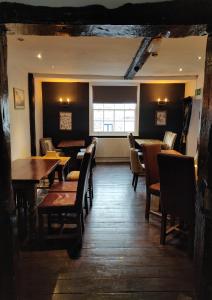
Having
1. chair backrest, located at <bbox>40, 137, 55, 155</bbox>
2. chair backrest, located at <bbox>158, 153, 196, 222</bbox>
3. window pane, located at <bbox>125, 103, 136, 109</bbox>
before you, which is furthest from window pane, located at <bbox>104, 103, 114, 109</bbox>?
chair backrest, located at <bbox>158, 153, 196, 222</bbox>

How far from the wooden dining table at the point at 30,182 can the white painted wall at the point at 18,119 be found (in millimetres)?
1611

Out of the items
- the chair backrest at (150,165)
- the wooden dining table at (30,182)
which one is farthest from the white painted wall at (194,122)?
the wooden dining table at (30,182)

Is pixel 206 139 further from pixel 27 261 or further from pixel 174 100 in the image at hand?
pixel 174 100

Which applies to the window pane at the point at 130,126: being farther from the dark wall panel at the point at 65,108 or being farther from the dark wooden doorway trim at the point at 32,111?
the dark wooden doorway trim at the point at 32,111

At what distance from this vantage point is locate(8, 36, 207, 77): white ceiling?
305cm

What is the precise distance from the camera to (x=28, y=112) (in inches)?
217

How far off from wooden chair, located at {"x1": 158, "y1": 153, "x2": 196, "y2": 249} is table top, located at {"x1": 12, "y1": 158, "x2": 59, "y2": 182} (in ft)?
4.30

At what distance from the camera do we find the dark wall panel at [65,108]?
269 inches

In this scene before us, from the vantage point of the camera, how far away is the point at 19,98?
15.8 ft

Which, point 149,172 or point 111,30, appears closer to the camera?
point 111,30

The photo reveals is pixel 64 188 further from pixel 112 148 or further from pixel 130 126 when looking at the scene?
pixel 130 126

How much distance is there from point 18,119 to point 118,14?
405 cm

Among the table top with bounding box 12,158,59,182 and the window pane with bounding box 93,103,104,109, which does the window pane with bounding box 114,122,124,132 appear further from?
the table top with bounding box 12,158,59,182

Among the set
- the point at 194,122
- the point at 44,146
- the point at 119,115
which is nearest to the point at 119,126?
the point at 119,115
